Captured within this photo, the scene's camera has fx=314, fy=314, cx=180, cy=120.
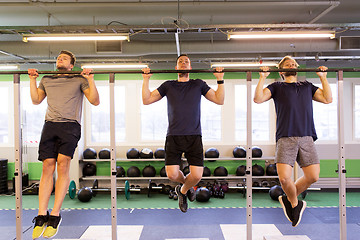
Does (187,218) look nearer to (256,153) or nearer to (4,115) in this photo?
(256,153)

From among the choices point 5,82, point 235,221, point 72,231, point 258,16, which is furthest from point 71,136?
point 5,82

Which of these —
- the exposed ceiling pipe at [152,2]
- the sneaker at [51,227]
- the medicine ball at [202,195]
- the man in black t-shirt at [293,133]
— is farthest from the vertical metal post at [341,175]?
the medicine ball at [202,195]

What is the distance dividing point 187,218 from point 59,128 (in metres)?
3.94

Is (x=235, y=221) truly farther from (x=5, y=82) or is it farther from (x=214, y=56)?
(x=5, y=82)

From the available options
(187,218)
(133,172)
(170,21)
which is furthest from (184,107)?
(133,172)

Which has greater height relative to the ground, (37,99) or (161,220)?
(37,99)

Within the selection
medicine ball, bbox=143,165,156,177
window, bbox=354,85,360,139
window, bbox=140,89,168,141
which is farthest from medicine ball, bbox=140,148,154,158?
window, bbox=354,85,360,139

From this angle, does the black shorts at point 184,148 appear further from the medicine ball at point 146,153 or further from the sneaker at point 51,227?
the medicine ball at point 146,153

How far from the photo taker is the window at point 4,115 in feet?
31.1

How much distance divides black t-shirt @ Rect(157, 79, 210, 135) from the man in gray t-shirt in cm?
83

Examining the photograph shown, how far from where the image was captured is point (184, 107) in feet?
11.2

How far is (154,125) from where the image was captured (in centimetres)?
934

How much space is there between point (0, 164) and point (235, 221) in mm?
6671

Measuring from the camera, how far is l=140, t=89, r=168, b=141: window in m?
9.34
